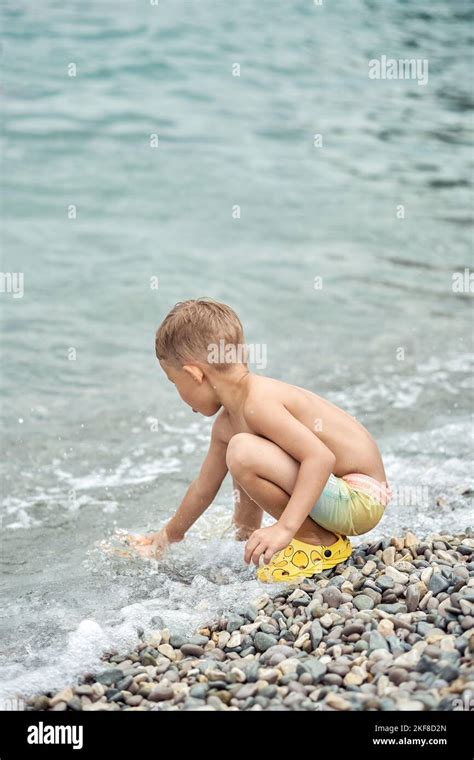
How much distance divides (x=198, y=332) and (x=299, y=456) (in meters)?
0.62

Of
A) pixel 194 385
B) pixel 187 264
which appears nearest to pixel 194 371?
pixel 194 385

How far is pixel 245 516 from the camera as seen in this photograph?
4609mm

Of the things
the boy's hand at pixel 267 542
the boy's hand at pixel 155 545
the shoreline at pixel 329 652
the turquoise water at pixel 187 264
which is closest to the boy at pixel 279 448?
the boy's hand at pixel 267 542

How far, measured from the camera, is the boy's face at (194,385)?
392 cm

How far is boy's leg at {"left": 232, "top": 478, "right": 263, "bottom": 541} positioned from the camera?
4562mm

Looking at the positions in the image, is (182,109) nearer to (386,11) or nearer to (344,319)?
(344,319)

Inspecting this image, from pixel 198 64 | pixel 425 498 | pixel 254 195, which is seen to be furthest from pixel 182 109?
pixel 425 498

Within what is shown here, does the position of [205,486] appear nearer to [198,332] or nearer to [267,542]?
[267,542]

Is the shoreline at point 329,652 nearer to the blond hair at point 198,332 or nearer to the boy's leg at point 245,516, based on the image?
the boy's leg at point 245,516

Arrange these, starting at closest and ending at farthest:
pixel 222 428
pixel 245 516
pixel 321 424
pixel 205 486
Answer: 1. pixel 321 424
2. pixel 222 428
3. pixel 205 486
4. pixel 245 516

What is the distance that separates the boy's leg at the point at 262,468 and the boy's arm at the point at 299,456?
43mm

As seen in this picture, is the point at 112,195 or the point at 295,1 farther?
the point at 295,1

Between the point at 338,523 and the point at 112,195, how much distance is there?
8.03 meters
